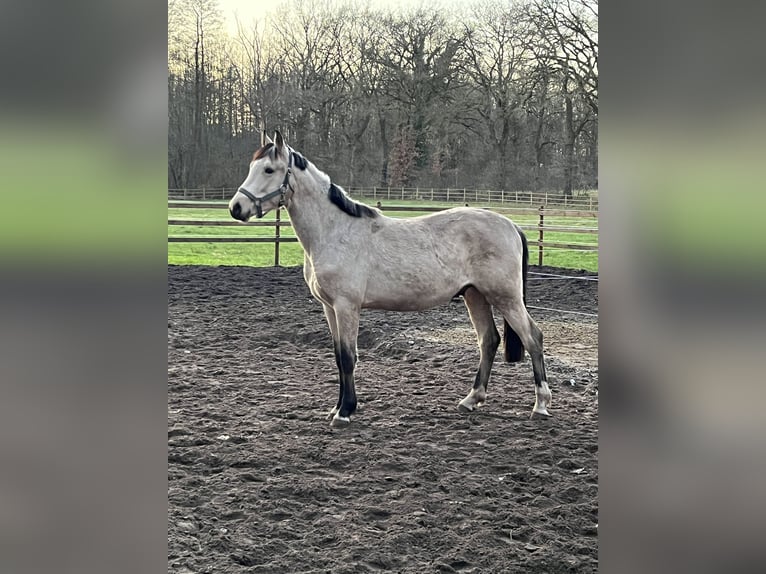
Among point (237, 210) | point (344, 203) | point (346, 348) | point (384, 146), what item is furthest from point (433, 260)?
point (384, 146)

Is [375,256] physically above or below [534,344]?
above

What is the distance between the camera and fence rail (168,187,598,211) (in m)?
16.5

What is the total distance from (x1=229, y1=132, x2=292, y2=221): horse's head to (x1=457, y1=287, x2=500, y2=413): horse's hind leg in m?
1.44

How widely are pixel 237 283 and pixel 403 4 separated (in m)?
12.9

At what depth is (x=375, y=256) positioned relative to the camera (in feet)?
14.2

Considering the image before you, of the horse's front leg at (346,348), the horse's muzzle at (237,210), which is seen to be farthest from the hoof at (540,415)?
the horse's muzzle at (237,210)

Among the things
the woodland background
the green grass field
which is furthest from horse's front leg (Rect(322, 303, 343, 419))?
the woodland background

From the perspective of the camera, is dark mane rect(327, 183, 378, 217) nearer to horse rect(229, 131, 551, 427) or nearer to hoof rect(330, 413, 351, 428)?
horse rect(229, 131, 551, 427)

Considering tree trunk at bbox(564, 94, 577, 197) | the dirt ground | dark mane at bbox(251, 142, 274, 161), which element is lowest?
the dirt ground

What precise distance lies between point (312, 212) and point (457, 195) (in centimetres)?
1375

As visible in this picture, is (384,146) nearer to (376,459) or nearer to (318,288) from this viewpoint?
(318,288)

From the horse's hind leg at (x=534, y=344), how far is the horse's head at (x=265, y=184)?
5.40 feet
